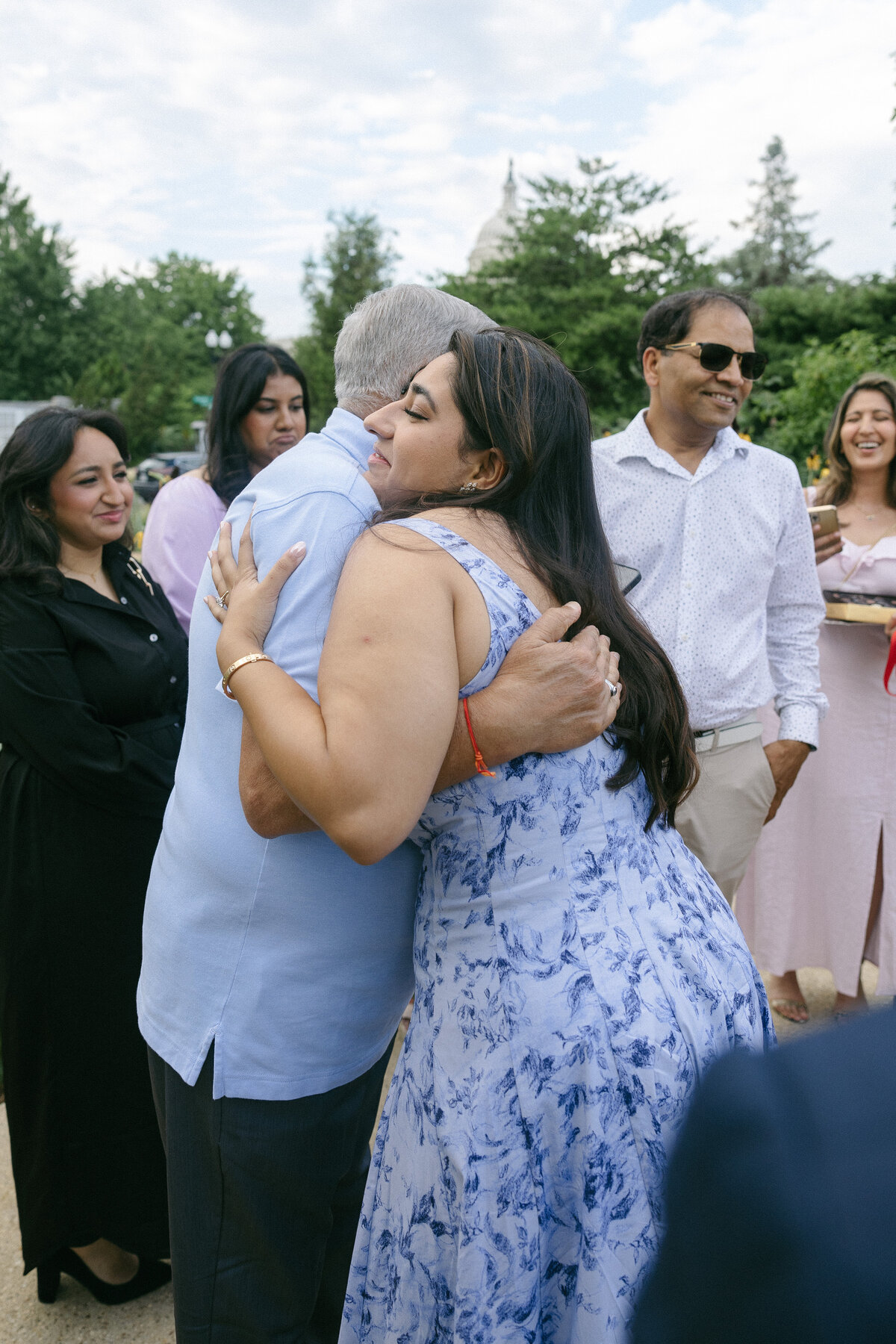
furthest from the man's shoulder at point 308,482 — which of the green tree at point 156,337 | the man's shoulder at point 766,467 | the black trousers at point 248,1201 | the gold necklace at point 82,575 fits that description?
the green tree at point 156,337

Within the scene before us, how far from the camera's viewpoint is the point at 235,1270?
1.68 m

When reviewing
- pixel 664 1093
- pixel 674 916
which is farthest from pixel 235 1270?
pixel 674 916

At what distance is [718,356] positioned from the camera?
304 centimetres

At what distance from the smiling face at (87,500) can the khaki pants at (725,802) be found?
193 centimetres

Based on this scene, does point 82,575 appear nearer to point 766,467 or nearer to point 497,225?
point 766,467

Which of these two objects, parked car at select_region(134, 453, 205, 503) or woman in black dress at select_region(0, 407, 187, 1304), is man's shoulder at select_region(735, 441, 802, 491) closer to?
woman in black dress at select_region(0, 407, 187, 1304)

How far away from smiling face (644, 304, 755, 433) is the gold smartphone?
0.91m

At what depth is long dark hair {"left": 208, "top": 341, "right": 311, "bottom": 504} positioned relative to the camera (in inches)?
139

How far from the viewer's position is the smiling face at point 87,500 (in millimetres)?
2803

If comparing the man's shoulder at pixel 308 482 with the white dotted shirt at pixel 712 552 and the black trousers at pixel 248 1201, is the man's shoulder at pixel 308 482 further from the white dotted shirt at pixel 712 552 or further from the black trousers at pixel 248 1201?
the white dotted shirt at pixel 712 552

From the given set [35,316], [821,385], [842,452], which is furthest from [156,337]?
[842,452]

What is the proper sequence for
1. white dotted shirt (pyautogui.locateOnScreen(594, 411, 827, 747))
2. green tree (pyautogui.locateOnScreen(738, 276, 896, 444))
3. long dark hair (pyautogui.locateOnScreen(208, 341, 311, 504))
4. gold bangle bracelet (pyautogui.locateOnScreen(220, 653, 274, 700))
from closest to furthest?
gold bangle bracelet (pyautogui.locateOnScreen(220, 653, 274, 700)), white dotted shirt (pyautogui.locateOnScreen(594, 411, 827, 747)), long dark hair (pyautogui.locateOnScreen(208, 341, 311, 504)), green tree (pyautogui.locateOnScreen(738, 276, 896, 444))

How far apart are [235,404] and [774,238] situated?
182 ft

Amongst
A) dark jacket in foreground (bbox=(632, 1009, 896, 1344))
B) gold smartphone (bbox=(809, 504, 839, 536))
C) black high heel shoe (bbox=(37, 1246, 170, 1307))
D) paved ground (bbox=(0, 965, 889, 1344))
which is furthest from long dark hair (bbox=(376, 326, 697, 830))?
gold smartphone (bbox=(809, 504, 839, 536))
